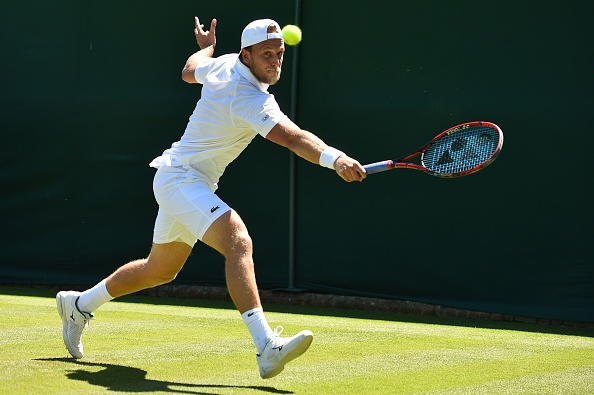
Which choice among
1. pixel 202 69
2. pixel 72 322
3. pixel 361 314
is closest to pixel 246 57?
pixel 202 69

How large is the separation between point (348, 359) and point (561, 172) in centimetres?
319

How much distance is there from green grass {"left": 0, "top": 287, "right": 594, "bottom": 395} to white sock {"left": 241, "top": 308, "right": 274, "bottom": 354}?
0.20 m

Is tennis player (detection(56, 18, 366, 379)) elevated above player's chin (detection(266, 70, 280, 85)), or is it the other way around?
player's chin (detection(266, 70, 280, 85))

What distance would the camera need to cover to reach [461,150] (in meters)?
5.20

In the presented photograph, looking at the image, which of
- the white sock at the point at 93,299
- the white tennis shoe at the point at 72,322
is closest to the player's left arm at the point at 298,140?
the white sock at the point at 93,299

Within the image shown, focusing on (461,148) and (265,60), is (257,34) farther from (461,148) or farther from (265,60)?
(461,148)

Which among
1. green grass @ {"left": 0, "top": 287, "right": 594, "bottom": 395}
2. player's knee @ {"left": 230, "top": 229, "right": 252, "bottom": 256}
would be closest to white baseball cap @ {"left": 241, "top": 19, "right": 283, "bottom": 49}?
player's knee @ {"left": 230, "top": 229, "right": 252, "bottom": 256}

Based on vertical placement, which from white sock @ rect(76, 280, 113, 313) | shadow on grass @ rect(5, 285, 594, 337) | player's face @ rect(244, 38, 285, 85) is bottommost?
shadow on grass @ rect(5, 285, 594, 337)

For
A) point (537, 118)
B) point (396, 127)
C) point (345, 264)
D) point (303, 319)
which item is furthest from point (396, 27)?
point (303, 319)

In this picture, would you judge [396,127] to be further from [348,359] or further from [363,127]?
[348,359]

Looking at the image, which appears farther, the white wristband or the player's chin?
the player's chin

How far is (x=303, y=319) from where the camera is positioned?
25.6 ft

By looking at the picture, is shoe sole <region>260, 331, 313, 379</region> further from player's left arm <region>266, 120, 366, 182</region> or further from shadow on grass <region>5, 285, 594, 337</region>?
shadow on grass <region>5, 285, 594, 337</region>

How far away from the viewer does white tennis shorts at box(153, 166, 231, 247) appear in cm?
496
